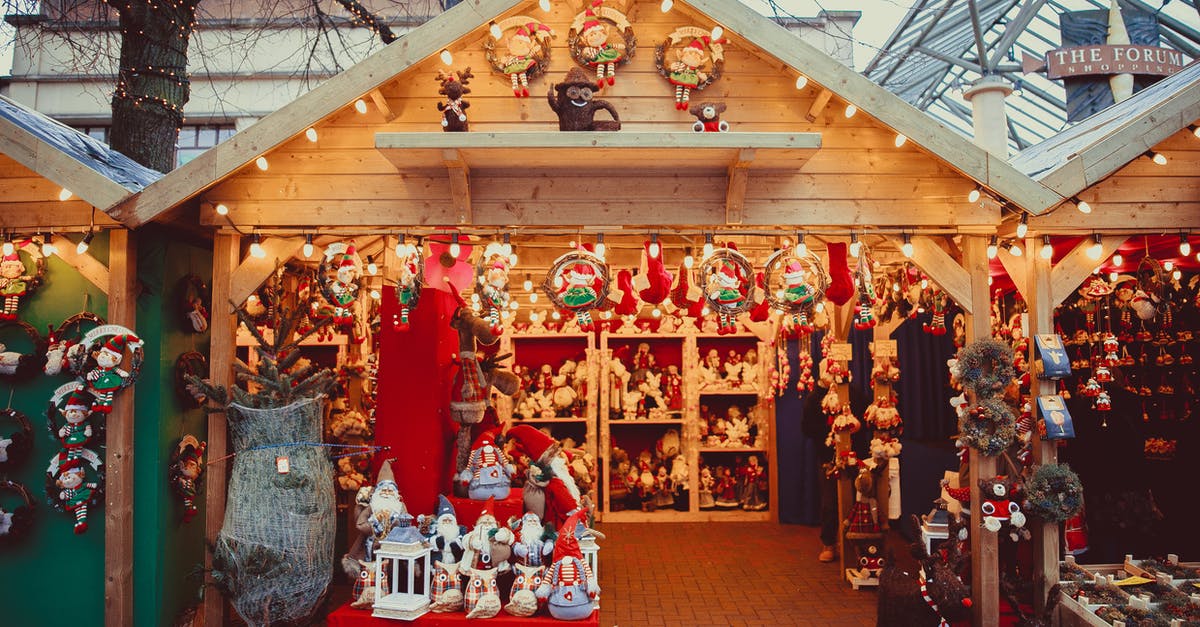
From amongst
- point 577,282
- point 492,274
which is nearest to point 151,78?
point 492,274

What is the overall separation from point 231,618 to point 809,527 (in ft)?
17.7

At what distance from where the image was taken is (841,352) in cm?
603

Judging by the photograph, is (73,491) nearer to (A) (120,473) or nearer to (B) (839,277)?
(A) (120,473)

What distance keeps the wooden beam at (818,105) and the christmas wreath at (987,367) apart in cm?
159

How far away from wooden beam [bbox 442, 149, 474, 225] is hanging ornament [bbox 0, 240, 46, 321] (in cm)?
236

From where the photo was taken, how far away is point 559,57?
14.2ft

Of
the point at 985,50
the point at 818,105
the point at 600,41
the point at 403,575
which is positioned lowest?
the point at 403,575

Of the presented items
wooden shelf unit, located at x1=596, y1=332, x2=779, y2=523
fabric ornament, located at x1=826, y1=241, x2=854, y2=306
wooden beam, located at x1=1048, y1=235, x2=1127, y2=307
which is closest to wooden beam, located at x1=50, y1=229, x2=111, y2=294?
fabric ornament, located at x1=826, y1=241, x2=854, y2=306

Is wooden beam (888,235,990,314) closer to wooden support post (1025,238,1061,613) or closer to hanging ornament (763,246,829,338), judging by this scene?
wooden support post (1025,238,1061,613)

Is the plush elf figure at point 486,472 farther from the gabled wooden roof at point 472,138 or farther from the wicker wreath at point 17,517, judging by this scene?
the wicker wreath at point 17,517

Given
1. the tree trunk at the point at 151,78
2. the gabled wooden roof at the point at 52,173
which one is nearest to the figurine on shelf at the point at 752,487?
the gabled wooden roof at the point at 52,173

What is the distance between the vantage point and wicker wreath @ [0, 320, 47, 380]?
162 inches

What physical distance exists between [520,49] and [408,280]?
4.81 ft

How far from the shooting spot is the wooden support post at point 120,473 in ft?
13.1
